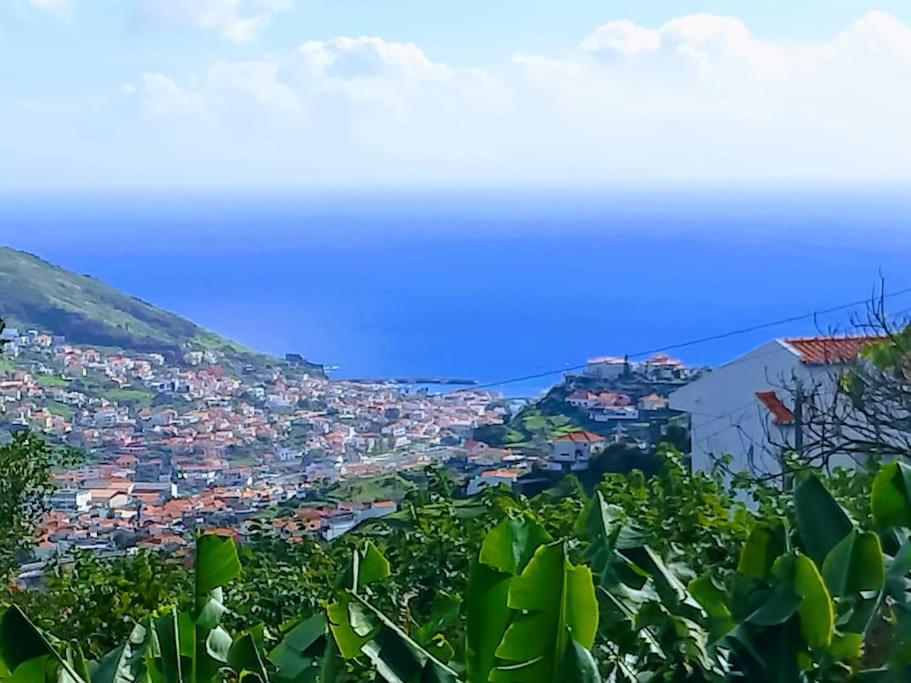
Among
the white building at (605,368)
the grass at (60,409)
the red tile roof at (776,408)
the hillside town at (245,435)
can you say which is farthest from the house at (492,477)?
the grass at (60,409)

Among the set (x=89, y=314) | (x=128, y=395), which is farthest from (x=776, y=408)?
(x=89, y=314)

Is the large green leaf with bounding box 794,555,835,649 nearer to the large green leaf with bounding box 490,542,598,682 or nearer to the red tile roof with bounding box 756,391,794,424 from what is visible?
the large green leaf with bounding box 490,542,598,682

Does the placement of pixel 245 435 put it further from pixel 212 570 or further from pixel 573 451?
pixel 212 570

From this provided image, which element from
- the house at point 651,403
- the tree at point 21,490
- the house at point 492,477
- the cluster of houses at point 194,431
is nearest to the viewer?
the house at point 492,477

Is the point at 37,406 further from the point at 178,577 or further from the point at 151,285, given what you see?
the point at 151,285

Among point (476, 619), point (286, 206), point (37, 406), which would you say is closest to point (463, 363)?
point (37, 406)

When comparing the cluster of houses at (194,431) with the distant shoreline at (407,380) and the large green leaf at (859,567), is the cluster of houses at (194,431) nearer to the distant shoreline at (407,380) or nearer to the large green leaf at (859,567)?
the distant shoreline at (407,380)

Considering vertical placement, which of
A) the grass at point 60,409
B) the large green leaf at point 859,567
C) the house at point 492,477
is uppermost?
the grass at point 60,409

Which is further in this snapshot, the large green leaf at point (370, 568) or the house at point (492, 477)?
the house at point (492, 477)
